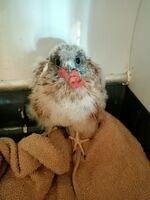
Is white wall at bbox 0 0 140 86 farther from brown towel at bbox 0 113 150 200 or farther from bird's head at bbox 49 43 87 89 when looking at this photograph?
brown towel at bbox 0 113 150 200

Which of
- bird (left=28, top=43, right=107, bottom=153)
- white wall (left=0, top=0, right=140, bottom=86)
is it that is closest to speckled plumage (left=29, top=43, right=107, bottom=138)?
bird (left=28, top=43, right=107, bottom=153)

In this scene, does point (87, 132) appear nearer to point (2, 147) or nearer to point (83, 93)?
point (83, 93)

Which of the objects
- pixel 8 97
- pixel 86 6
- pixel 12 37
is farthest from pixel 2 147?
pixel 86 6

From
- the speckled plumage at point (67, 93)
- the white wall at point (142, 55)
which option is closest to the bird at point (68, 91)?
the speckled plumage at point (67, 93)

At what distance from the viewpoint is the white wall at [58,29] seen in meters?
0.89

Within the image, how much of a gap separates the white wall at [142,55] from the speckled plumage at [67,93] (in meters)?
0.15

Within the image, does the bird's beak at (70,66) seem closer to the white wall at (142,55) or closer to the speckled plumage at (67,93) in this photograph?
the speckled plumage at (67,93)

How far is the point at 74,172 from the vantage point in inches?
33.3

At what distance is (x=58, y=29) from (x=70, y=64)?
195mm

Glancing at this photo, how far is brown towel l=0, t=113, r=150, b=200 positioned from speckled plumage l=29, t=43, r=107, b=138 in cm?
10

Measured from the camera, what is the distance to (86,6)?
913 millimetres

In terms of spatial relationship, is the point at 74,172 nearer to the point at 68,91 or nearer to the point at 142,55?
the point at 68,91

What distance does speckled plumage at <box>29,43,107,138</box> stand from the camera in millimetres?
847

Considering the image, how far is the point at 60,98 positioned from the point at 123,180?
32 centimetres
